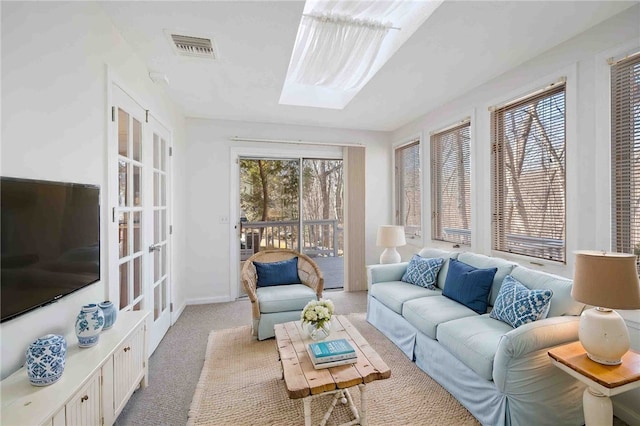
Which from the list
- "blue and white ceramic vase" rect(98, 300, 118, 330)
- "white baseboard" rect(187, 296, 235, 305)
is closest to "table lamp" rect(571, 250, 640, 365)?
"blue and white ceramic vase" rect(98, 300, 118, 330)

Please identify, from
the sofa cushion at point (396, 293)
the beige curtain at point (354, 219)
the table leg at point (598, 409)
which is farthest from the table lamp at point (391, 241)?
the table leg at point (598, 409)

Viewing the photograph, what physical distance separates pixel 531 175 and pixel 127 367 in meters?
3.38

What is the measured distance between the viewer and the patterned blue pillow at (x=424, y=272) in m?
2.91

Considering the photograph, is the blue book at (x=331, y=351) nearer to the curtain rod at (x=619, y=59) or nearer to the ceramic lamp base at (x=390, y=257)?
the ceramic lamp base at (x=390, y=257)

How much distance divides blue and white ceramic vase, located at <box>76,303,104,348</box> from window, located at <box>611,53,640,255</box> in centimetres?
322

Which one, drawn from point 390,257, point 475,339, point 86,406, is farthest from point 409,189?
point 86,406

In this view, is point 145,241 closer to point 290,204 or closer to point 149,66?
point 149,66

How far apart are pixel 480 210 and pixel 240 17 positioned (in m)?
2.79

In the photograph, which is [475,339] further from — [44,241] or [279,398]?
[44,241]

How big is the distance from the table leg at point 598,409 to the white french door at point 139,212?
9.27 ft

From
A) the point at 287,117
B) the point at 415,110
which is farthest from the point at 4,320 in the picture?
the point at 415,110

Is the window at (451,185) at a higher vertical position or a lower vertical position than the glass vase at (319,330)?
higher

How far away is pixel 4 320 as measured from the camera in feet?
3.56

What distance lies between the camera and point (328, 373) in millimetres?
1583
